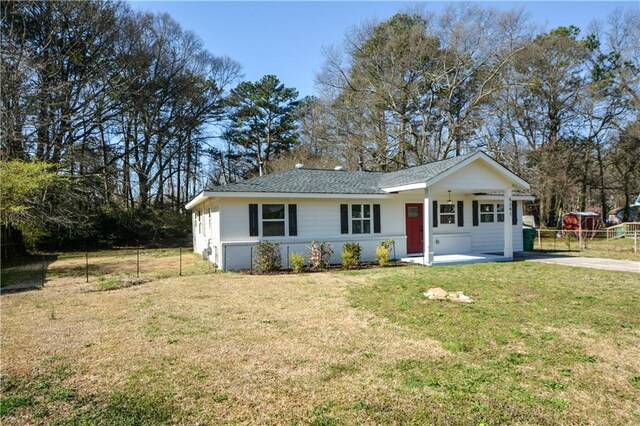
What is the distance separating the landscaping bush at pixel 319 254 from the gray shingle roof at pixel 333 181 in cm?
180

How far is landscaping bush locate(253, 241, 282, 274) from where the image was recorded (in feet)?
38.5

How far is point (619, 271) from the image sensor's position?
35.2ft

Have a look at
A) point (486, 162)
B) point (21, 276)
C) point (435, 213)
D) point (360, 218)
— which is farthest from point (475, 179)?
point (21, 276)

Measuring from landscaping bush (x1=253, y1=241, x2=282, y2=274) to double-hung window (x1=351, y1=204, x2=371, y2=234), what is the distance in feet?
10.7

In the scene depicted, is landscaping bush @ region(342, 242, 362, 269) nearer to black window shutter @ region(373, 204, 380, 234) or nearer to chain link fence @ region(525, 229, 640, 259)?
black window shutter @ region(373, 204, 380, 234)

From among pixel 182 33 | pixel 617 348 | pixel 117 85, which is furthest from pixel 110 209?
pixel 617 348

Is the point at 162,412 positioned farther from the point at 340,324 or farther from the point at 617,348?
the point at 617,348

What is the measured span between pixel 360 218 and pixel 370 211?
0.49 meters

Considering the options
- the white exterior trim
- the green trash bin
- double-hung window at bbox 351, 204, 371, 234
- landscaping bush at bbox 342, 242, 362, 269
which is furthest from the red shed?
landscaping bush at bbox 342, 242, 362, 269

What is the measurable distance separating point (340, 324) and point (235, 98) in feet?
101

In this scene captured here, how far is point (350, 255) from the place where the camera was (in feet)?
40.2

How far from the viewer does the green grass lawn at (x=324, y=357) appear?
11.0 ft

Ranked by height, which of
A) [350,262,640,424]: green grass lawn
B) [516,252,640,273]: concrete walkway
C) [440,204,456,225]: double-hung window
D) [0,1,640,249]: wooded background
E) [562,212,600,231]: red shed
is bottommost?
[350,262,640,424]: green grass lawn

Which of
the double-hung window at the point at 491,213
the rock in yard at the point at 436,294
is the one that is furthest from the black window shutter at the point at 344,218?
the double-hung window at the point at 491,213
